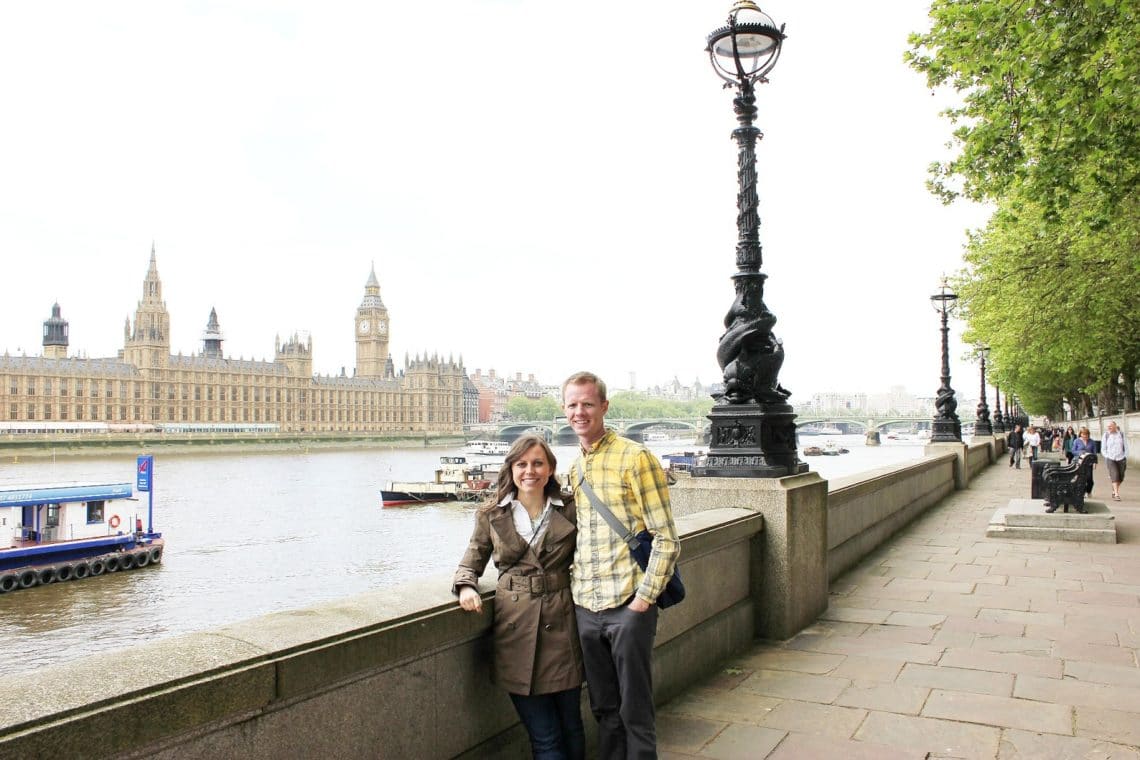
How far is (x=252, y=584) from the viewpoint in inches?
1164

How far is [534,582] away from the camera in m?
3.22

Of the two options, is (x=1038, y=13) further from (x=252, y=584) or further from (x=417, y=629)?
(x=252, y=584)

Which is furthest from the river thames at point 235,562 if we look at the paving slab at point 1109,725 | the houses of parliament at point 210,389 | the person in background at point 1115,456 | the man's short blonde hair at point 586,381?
the houses of parliament at point 210,389

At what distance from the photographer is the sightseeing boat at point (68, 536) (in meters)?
28.5

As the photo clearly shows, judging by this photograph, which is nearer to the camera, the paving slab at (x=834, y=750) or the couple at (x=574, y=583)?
the couple at (x=574, y=583)

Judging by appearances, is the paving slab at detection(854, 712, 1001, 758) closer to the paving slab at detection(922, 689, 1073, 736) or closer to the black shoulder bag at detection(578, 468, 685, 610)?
the paving slab at detection(922, 689, 1073, 736)

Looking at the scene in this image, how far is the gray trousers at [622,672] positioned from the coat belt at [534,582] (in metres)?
0.12

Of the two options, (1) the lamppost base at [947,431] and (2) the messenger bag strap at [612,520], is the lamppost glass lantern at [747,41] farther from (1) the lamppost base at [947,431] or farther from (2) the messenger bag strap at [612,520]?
(1) the lamppost base at [947,431]

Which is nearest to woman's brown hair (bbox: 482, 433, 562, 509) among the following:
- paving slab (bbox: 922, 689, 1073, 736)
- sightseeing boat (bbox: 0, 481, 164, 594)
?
paving slab (bbox: 922, 689, 1073, 736)

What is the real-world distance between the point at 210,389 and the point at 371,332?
148 feet

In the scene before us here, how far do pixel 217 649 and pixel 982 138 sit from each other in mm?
10588

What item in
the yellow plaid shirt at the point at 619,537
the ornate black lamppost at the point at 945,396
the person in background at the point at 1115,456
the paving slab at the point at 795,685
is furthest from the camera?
the ornate black lamppost at the point at 945,396

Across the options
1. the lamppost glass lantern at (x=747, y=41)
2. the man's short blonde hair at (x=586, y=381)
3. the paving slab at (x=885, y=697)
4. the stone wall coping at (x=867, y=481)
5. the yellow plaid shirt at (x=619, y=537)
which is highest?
the lamppost glass lantern at (x=747, y=41)

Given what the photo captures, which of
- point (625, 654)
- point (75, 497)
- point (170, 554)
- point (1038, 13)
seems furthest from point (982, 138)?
point (170, 554)
